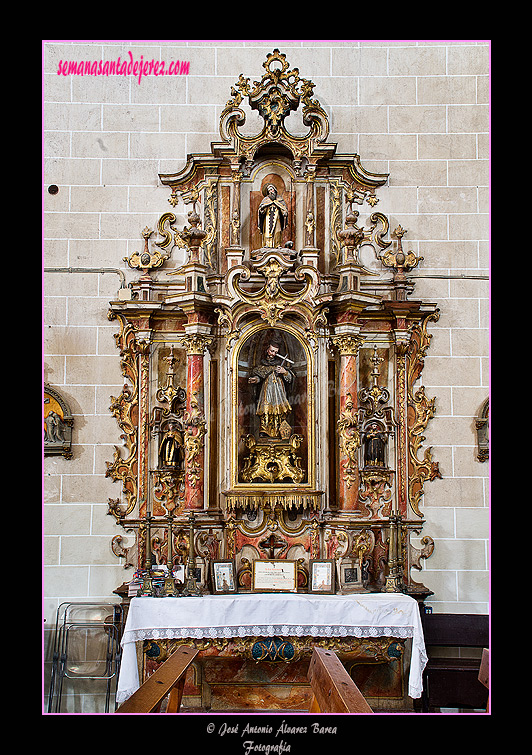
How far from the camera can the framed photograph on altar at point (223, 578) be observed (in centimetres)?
708

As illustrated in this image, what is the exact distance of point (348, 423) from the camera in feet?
23.9

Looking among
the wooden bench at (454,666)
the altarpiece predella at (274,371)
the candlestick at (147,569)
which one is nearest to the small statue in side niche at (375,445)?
the altarpiece predella at (274,371)

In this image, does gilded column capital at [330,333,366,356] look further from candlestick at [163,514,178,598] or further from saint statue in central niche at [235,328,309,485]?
candlestick at [163,514,178,598]

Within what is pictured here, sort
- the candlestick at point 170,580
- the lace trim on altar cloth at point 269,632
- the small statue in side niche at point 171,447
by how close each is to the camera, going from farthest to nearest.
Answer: the small statue in side niche at point 171,447 → the candlestick at point 170,580 → the lace trim on altar cloth at point 269,632

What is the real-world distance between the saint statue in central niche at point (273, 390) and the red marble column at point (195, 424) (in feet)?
1.77

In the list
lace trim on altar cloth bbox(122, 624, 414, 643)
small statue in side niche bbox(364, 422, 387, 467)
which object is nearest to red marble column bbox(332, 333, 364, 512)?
small statue in side niche bbox(364, 422, 387, 467)

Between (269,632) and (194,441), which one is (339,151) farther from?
(269,632)

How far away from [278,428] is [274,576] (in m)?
1.40

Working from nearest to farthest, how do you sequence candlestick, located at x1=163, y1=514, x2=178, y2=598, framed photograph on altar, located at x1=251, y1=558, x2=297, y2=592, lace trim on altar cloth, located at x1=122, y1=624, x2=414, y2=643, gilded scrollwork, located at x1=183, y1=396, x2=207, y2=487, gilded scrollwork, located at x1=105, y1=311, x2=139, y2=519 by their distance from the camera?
lace trim on altar cloth, located at x1=122, y1=624, x2=414, y2=643
candlestick, located at x1=163, y1=514, x2=178, y2=598
framed photograph on altar, located at x1=251, y1=558, x2=297, y2=592
gilded scrollwork, located at x1=183, y1=396, x2=207, y2=487
gilded scrollwork, located at x1=105, y1=311, x2=139, y2=519

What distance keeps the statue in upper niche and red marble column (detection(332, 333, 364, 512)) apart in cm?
117

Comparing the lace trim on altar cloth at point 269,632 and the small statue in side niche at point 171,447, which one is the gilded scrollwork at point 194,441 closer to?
the small statue in side niche at point 171,447

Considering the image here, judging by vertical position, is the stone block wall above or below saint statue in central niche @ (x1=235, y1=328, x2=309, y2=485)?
above

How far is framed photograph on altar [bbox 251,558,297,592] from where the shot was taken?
712 centimetres

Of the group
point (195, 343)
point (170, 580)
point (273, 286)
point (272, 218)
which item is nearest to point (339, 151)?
point (272, 218)
